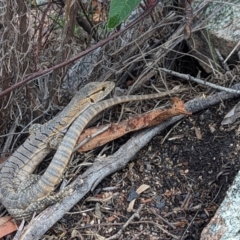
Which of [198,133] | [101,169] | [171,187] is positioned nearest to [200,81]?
[198,133]

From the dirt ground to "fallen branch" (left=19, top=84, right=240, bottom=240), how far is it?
0.05 metres

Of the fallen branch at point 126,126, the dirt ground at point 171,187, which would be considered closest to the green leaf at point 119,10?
the fallen branch at point 126,126

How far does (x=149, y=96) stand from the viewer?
3639 millimetres

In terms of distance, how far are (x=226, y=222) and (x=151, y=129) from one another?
36.7 inches

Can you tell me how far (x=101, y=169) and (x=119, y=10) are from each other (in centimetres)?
114

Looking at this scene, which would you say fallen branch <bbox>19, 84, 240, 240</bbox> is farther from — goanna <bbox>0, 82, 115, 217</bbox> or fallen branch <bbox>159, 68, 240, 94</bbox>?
goanna <bbox>0, 82, 115, 217</bbox>

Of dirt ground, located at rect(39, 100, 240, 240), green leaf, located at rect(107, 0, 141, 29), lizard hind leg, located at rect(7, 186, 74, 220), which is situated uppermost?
green leaf, located at rect(107, 0, 141, 29)

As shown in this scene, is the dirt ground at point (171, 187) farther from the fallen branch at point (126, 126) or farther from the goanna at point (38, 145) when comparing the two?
the goanna at point (38, 145)

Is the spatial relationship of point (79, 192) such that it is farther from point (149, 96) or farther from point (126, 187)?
point (149, 96)

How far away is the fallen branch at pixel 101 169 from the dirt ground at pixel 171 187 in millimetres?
51

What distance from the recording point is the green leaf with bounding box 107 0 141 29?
2.52 meters

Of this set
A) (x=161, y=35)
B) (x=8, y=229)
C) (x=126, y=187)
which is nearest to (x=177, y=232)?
(x=126, y=187)

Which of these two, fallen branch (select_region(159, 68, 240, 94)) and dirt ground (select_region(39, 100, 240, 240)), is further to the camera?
fallen branch (select_region(159, 68, 240, 94))

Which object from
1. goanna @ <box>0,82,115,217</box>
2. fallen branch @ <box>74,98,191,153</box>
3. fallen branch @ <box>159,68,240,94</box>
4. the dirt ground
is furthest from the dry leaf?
goanna @ <box>0,82,115,217</box>
